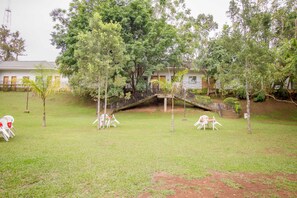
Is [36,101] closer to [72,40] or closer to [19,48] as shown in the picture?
[72,40]

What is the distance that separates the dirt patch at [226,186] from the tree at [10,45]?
173ft

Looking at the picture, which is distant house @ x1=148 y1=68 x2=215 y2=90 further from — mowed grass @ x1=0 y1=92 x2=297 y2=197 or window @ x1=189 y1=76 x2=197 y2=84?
mowed grass @ x1=0 y1=92 x2=297 y2=197

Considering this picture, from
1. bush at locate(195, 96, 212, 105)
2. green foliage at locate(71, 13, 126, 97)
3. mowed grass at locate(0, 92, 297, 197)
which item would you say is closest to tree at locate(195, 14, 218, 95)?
bush at locate(195, 96, 212, 105)

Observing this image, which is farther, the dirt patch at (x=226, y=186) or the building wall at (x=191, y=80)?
the building wall at (x=191, y=80)

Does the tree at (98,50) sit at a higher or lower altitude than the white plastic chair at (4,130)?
higher

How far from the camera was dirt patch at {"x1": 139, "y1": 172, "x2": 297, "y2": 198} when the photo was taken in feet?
13.8

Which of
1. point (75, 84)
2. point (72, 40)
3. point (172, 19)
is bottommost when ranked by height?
point (75, 84)

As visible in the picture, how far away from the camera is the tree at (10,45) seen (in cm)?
4551

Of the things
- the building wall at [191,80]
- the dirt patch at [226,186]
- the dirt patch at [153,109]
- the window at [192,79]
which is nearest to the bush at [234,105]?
the dirt patch at [153,109]

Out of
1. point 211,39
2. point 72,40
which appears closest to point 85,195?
point 72,40

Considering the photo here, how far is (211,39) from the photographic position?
89.7 ft

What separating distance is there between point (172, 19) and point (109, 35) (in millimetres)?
16689

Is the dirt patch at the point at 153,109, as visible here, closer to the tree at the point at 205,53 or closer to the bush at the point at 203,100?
the bush at the point at 203,100

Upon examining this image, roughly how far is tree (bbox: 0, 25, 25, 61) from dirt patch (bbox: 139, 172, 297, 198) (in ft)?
173
